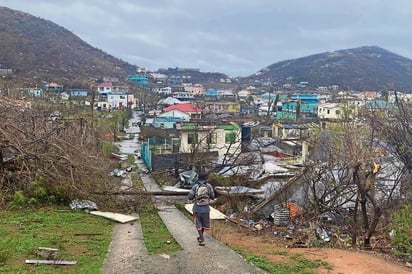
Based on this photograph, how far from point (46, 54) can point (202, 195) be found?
100m

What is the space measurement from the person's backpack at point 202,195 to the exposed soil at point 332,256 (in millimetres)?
1319

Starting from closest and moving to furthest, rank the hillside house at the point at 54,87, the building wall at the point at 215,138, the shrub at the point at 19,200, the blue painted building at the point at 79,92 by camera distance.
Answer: the shrub at the point at 19,200 < the building wall at the point at 215,138 < the hillside house at the point at 54,87 < the blue painted building at the point at 79,92

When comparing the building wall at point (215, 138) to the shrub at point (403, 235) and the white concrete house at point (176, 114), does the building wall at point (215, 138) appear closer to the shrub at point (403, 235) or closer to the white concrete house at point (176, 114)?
the shrub at point (403, 235)

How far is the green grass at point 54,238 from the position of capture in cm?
617

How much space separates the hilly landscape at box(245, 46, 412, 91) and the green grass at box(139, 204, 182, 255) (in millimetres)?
92087

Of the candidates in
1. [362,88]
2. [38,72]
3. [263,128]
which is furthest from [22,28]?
[263,128]

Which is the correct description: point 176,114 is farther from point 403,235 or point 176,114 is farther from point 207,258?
point 207,258

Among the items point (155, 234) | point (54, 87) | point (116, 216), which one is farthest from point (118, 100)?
point (155, 234)

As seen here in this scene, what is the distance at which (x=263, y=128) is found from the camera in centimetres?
3856

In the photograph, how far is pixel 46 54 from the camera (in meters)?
99.4

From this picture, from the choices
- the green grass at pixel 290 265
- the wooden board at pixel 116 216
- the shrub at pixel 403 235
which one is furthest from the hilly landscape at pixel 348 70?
the green grass at pixel 290 265

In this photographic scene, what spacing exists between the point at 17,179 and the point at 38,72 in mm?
74450

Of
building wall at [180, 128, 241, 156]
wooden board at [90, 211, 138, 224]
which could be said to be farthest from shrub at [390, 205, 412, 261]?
building wall at [180, 128, 241, 156]

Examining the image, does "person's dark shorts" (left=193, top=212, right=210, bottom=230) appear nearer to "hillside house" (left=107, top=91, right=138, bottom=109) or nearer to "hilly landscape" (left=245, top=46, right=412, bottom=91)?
"hillside house" (left=107, top=91, right=138, bottom=109)
